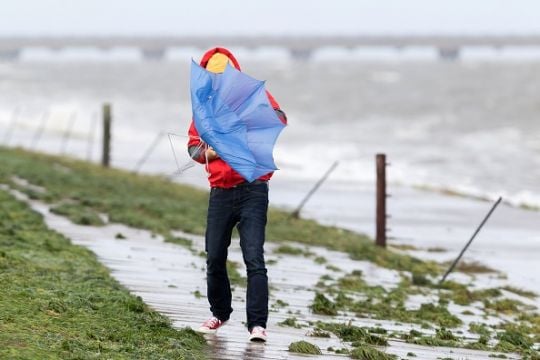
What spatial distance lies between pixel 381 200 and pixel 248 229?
9.29 meters

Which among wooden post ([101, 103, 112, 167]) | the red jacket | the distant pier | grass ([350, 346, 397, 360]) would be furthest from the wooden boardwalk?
the distant pier

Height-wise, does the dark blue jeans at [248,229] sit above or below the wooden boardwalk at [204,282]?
above

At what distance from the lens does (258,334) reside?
8.52m

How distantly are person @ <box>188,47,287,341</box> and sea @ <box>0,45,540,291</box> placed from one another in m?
0.30

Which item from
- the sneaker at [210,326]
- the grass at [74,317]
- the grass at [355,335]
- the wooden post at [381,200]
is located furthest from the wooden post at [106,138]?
the sneaker at [210,326]

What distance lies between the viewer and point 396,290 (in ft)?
43.3

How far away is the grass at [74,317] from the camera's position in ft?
24.9

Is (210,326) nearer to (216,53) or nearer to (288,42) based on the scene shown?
(216,53)

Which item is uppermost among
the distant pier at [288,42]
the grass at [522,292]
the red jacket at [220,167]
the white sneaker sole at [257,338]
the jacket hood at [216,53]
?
the distant pier at [288,42]

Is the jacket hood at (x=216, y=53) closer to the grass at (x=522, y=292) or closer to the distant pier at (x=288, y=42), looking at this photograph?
the grass at (x=522, y=292)

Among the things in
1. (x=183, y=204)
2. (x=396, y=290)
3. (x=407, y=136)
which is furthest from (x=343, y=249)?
(x=407, y=136)

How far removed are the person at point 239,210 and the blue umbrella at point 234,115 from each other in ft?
0.25

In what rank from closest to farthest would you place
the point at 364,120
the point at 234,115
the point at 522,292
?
1. the point at 234,115
2. the point at 522,292
3. the point at 364,120

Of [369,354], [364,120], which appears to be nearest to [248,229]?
[369,354]
